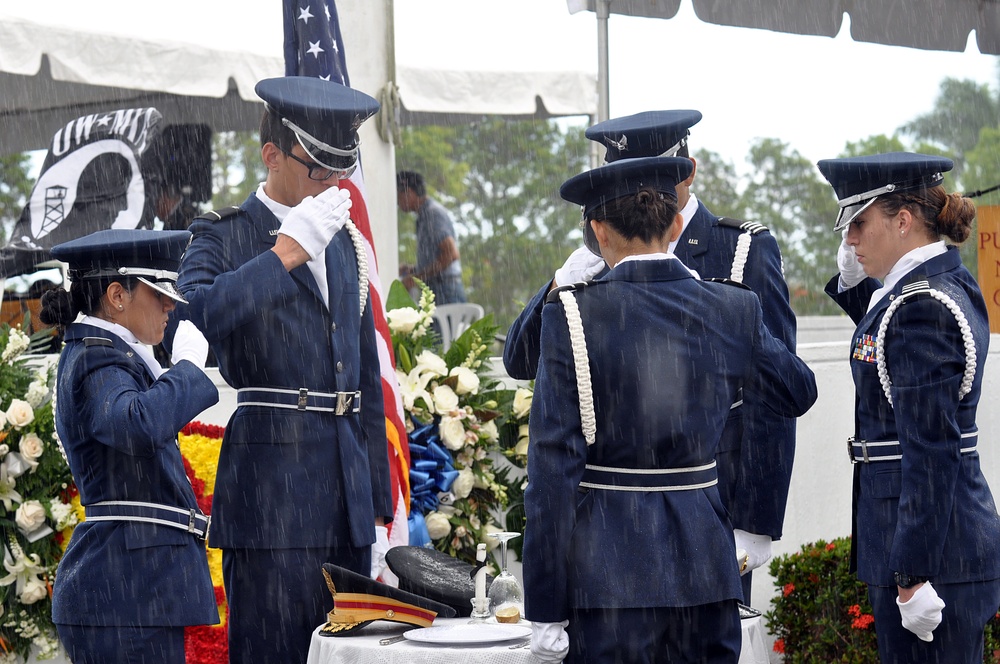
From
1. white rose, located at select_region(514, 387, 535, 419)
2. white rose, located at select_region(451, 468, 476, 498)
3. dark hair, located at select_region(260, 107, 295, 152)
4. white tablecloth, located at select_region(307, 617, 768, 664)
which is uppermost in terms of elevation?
dark hair, located at select_region(260, 107, 295, 152)

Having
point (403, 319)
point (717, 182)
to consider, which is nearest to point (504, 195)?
point (717, 182)

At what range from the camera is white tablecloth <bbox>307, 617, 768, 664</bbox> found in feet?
9.94

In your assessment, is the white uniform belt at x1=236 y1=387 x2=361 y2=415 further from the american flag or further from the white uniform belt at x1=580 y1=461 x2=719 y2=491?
the american flag

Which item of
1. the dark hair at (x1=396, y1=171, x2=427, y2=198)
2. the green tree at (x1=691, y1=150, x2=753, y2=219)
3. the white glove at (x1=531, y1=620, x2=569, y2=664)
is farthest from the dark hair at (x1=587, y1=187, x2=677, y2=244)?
the green tree at (x1=691, y1=150, x2=753, y2=219)

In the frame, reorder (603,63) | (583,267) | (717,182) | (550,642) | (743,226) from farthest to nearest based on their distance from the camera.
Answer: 1. (717,182)
2. (603,63)
3. (743,226)
4. (583,267)
5. (550,642)

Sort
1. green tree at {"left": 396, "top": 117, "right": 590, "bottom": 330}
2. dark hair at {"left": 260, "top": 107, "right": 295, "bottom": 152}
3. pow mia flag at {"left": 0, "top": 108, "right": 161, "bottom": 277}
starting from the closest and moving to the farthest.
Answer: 1. dark hair at {"left": 260, "top": 107, "right": 295, "bottom": 152}
2. pow mia flag at {"left": 0, "top": 108, "right": 161, "bottom": 277}
3. green tree at {"left": 396, "top": 117, "right": 590, "bottom": 330}

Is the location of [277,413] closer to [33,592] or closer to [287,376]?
[287,376]

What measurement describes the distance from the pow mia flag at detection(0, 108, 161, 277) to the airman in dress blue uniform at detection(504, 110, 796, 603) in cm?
406

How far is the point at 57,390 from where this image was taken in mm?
3596

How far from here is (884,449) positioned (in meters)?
3.64

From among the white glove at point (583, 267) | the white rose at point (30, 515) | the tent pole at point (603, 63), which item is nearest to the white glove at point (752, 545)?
the white glove at point (583, 267)

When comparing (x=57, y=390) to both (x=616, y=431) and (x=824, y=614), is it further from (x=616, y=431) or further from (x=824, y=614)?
(x=824, y=614)

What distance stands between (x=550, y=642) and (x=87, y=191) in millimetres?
5205

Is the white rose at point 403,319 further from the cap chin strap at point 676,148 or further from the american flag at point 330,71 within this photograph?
the cap chin strap at point 676,148
